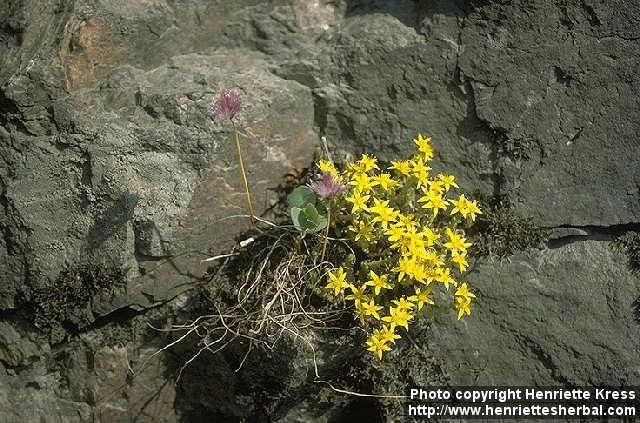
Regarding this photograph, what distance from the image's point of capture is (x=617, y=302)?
3.73m

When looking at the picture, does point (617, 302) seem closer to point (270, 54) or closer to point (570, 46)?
point (570, 46)

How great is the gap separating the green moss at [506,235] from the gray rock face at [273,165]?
9 cm

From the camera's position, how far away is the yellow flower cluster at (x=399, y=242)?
3.47 m

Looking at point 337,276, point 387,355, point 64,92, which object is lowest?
point 387,355

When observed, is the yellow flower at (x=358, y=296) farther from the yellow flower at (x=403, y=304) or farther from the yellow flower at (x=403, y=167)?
the yellow flower at (x=403, y=167)

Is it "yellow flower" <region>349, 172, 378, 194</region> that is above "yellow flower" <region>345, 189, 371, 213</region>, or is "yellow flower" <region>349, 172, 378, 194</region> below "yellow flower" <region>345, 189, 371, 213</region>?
above

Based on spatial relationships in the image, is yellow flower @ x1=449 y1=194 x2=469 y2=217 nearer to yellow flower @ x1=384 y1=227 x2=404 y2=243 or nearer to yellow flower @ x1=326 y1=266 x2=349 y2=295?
yellow flower @ x1=384 y1=227 x2=404 y2=243

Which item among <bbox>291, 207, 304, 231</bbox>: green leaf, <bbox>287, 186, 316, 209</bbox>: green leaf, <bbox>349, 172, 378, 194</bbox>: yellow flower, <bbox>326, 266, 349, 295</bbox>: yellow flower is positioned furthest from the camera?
<bbox>287, 186, 316, 209</bbox>: green leaf

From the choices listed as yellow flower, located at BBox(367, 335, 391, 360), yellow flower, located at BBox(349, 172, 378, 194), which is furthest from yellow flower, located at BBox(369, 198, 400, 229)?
yellow flower, located at BBox(367, 335, 391, 360)

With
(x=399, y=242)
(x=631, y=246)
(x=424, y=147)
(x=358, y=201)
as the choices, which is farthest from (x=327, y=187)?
(x=631, y=246)

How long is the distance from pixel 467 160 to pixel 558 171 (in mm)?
531

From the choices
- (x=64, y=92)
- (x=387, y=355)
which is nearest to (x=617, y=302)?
(x=387, y=355)

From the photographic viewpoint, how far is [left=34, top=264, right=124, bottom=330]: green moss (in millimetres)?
3775

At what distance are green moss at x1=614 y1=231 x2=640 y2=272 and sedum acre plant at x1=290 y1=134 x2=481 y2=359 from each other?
833 mm
